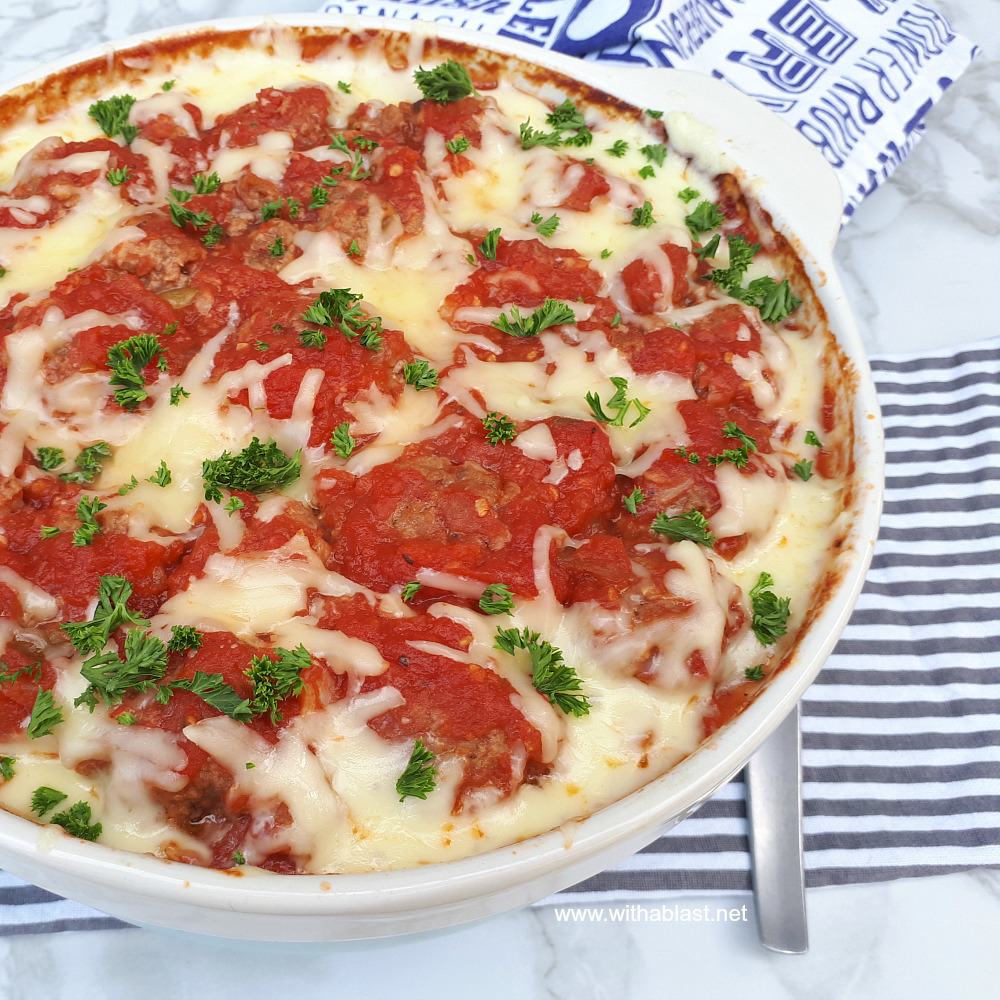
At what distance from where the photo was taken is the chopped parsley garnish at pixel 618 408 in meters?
3.24

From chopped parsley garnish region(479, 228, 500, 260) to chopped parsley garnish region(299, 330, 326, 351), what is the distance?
793 mm

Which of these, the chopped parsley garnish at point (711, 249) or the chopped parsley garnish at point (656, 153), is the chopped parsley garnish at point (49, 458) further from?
the chopped parsley garnish at point (656, 153)

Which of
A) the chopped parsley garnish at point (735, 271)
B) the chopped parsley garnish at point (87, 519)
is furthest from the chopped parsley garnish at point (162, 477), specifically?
the chopped parsley garnish at point (735, 271)

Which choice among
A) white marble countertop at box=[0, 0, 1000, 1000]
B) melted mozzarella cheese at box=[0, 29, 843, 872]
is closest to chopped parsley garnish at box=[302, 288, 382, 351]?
melted mozzarella cheese at box=[0, 29, 843, 872]

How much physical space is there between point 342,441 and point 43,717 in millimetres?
1135

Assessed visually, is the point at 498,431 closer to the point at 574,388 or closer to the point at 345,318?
the point at 574,388

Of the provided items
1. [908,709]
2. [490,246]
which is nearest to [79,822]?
[490,246]

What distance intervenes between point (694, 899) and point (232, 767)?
165 centimetres

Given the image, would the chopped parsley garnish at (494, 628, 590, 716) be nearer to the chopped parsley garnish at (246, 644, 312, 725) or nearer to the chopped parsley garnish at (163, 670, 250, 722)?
the chopped parsley garnish at (246, 644, 312, 725)

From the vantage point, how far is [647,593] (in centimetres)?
278

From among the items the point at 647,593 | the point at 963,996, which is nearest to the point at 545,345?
the point at 647,593

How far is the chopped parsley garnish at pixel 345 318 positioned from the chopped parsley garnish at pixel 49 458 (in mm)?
879

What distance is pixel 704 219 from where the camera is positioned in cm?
388

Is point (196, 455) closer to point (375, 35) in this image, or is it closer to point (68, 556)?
point (68, 556)
